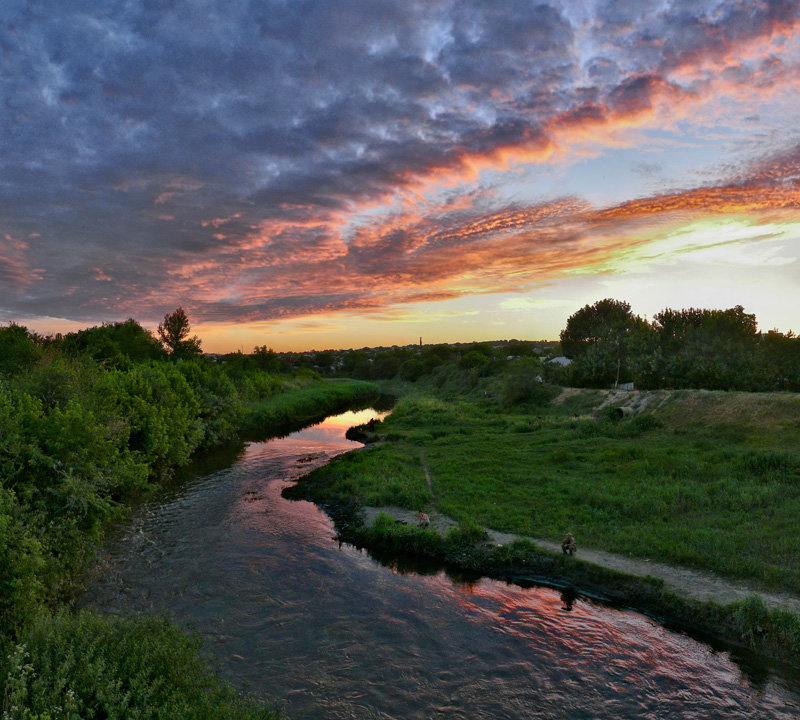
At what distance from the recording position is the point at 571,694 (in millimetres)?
11797

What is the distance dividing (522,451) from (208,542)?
2110 cm

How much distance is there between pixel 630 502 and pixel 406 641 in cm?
1328

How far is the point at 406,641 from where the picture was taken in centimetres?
1398

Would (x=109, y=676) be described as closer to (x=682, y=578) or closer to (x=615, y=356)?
(x=682, y=578)

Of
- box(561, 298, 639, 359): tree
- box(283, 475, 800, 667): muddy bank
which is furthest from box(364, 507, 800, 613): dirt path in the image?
box(561, 298, 639, 359): tree

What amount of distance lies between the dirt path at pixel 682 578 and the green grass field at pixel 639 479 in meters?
0.51

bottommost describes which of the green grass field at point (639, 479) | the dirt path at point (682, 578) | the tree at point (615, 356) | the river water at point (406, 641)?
the river water at point (406, 641)

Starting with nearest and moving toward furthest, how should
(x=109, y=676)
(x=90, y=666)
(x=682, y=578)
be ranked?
(x=90, y=666), (x=109, y=676), (x=682, y=578)

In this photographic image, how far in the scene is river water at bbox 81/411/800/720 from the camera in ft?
37.9

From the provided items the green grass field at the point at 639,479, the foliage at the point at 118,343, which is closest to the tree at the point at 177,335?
the foliage at the point at 118,343

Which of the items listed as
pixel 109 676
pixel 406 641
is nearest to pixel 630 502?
pixel 406 641

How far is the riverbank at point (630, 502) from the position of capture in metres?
15.3

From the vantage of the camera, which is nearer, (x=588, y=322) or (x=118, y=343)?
(x=118, y=343)

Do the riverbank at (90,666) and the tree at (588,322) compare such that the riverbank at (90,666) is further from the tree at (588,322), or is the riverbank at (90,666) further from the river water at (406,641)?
the tree at (588,322)
